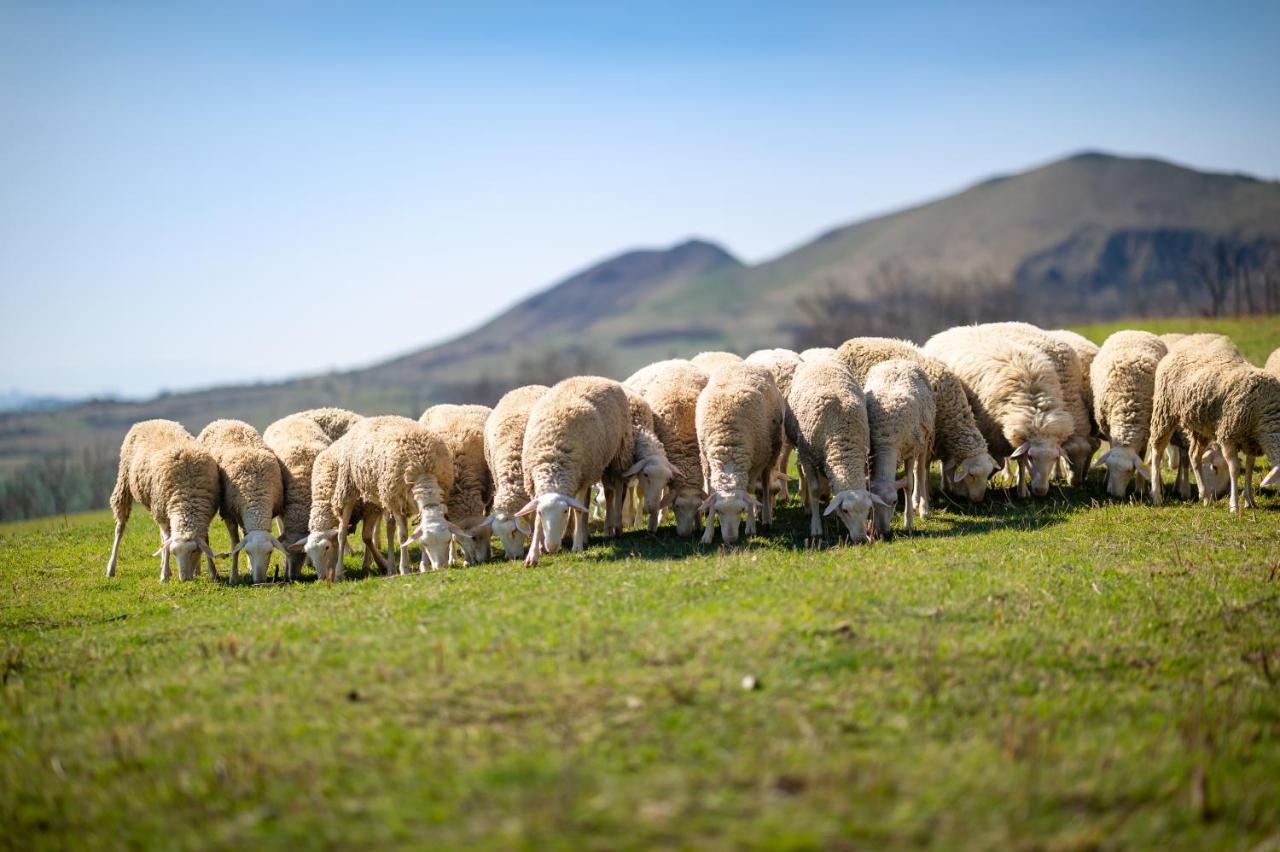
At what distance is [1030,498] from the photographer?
1630cm

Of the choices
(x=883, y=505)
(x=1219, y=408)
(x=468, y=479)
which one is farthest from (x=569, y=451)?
(x=1219, y=408)

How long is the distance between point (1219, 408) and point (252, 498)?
44.5ft

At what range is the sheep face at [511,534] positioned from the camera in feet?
46.8

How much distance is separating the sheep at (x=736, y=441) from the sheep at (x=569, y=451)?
1225mm

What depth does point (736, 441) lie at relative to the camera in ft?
47.8

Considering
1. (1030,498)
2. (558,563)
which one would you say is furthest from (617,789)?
(1030,498)

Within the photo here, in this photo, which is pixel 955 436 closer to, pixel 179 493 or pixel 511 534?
pixel 511 534

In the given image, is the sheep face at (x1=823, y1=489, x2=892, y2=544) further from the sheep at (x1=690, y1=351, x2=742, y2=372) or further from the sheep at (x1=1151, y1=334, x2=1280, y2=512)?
the sheep at (x1=1151, y1=334, x2=1280, y2=512)

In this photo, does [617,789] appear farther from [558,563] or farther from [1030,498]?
[1030,498]

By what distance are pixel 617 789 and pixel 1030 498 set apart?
1193 centimetres

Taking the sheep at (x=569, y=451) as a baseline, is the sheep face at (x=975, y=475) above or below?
below

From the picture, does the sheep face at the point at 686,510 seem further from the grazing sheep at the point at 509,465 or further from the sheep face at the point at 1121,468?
the sheep face at the point at 1121,468

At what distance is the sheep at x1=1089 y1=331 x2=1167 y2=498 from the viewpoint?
1605 centimetres

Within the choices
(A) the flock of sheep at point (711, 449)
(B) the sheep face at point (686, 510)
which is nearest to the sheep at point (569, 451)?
(A) the flock of sheep at point (711, 449)
